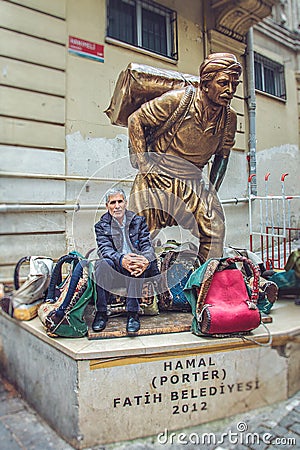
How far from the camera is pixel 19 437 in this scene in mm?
901

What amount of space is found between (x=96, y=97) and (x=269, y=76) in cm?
61

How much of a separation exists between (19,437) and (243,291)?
0.68m

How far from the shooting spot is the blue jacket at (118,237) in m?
0.99

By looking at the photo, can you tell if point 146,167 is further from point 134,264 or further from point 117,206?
point 134,264

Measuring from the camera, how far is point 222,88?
3.48ft

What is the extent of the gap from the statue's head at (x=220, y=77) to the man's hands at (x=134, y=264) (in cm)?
55

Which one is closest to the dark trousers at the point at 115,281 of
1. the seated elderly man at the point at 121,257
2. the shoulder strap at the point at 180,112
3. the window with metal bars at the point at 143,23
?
the seated elderly man at the point at 121,257

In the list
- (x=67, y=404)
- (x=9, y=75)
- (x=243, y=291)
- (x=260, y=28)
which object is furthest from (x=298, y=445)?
(x=9, y=75)

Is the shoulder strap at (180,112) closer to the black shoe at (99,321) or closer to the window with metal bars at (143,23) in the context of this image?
the window with metal bars at (143,23)

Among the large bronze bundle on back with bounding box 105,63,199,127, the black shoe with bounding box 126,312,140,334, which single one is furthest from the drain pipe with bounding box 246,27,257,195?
the black shoe with bounding box 126,312,140,334

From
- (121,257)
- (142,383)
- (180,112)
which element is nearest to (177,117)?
(180,112)

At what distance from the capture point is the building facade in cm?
78

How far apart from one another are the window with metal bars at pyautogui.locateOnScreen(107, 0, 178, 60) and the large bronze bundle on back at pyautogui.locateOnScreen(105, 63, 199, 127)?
0.22 ft

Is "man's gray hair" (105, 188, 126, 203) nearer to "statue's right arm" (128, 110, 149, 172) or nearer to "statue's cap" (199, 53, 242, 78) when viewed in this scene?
"statue's right arm" (128, 110, 149, 172)
